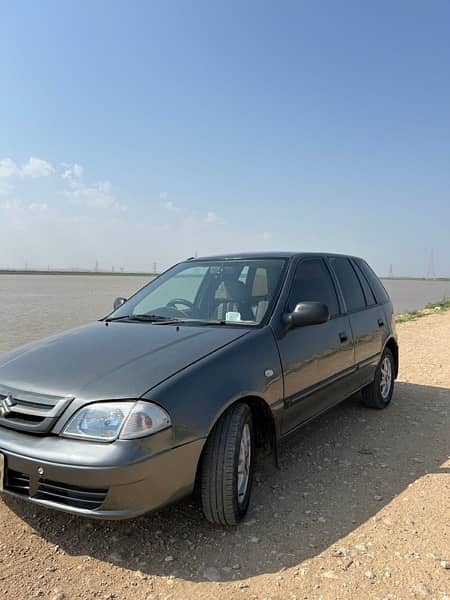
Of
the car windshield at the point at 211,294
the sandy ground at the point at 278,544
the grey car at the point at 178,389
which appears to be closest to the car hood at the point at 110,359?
the grey car at the point at 178,389

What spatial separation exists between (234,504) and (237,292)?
1632 mm

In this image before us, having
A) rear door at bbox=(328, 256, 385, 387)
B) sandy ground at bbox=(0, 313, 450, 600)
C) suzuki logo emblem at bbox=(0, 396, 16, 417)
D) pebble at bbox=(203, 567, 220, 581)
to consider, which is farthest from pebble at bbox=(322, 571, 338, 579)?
rear door at bbox=(328, 256, 385, 387)

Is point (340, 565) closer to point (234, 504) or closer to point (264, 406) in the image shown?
point (234, 504)

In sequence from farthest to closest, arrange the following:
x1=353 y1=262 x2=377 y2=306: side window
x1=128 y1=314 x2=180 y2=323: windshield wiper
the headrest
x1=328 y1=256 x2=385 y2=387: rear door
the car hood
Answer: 1. x1=353 y1=262 x2=377 y2=306: side window
2. x1=328 y1=256 x2=385 y2=387: rear door
3. the headrest
4. x1=128 y1=314 x2=180 y2=323: windshield wiper
5. the car hood

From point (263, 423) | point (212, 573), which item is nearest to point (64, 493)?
point (212, 573)

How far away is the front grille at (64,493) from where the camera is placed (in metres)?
2.37

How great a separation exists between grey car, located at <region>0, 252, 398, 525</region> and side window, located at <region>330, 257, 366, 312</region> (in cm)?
30

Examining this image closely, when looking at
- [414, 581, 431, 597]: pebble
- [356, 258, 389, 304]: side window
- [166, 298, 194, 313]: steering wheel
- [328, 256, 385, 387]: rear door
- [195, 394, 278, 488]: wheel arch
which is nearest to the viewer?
[414, 581, 431, 597]: pebble

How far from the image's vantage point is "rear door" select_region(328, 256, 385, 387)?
4.61 metres

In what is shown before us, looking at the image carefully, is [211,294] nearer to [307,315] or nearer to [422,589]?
[307,315]

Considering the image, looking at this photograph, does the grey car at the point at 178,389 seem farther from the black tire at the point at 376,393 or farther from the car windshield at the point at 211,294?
the black tire at the point at 376,393

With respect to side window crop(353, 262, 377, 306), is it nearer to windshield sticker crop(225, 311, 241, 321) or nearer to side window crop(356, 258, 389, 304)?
side window crop(356, 258, 389, 304)

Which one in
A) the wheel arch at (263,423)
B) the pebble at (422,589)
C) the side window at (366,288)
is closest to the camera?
the pebble at (422,589)

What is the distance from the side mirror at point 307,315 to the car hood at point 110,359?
39cm
